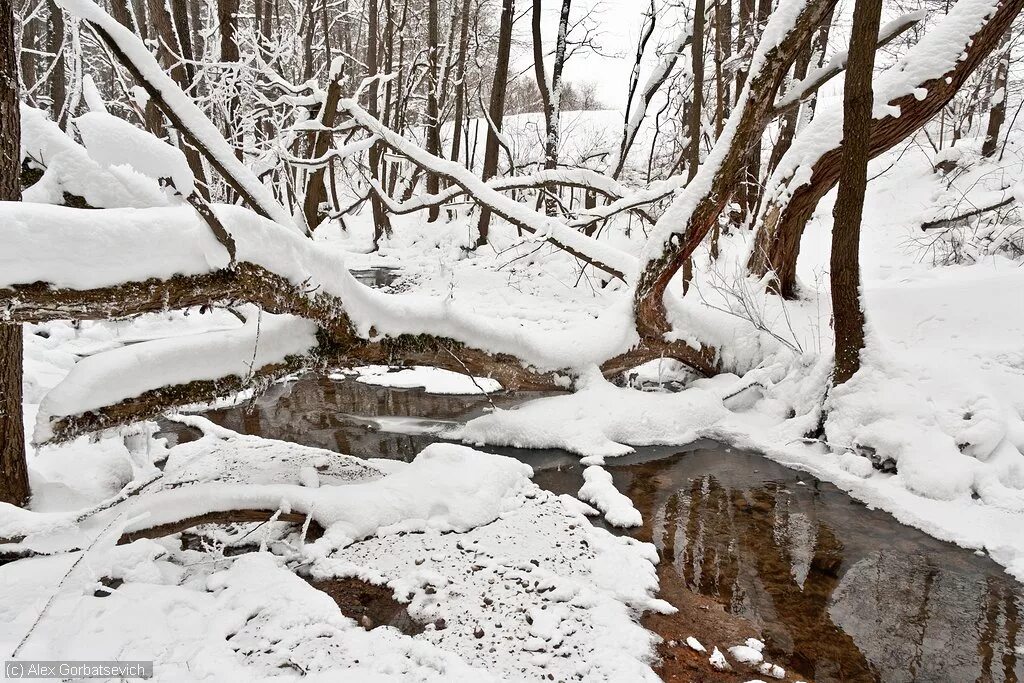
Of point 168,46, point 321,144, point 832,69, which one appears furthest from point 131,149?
point 321,144

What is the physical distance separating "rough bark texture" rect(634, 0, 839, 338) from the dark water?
4.67ft

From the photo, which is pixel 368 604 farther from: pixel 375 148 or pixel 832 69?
pixel 375 148

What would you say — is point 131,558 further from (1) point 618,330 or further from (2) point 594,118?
(2) point 594,118

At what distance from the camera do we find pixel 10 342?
2830mm

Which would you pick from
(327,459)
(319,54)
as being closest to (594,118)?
(319,54)

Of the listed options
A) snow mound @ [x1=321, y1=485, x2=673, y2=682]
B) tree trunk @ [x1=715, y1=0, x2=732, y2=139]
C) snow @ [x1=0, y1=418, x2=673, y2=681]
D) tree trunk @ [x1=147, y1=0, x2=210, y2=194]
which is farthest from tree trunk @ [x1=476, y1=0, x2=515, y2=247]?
snow mound @ [x1=321, y1=485, x2=673, y2=682]

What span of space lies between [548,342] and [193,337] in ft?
9.00

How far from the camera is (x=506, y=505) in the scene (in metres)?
3.73

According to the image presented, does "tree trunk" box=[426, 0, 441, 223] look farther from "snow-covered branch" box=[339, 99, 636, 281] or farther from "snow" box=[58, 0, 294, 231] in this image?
"snow" box=[58, 0, 294, 231]

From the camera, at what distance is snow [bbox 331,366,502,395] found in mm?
6500

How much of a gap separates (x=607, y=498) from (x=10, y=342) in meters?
3.40

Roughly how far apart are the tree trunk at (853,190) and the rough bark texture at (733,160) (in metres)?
0.37

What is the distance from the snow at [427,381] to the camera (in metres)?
6.50

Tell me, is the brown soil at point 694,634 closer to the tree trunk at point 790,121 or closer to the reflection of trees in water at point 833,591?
the reflection of trees in water at point 833,591
